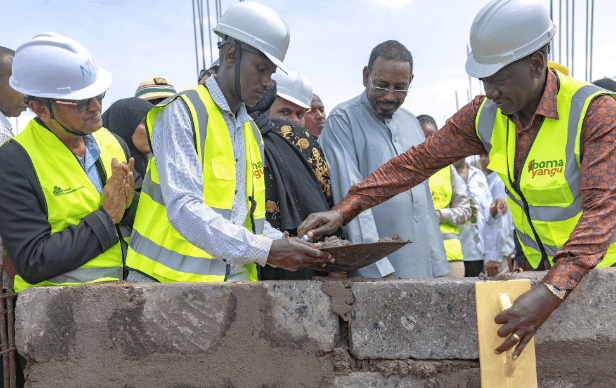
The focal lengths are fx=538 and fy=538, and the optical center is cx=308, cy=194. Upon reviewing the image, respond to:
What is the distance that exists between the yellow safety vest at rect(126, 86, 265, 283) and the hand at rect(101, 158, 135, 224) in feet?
0.28

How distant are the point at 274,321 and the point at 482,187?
15.7ft

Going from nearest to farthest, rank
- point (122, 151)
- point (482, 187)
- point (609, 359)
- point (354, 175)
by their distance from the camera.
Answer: point (609, 359)
point (122, 151)
point (354, 175)
point (482, 187)

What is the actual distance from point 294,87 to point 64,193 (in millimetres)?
2365

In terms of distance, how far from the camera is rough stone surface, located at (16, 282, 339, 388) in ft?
8.36

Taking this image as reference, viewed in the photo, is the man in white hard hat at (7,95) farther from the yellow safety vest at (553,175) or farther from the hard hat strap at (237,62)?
the yellow safety vest at (553,175)

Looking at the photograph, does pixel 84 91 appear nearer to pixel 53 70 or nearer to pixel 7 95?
pixel 53 70

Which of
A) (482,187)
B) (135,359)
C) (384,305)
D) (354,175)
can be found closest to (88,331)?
(135,359)

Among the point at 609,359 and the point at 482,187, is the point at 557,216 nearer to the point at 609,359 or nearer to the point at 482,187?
the point at 609,359

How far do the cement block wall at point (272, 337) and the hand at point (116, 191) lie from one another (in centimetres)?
36

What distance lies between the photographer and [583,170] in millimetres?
2404

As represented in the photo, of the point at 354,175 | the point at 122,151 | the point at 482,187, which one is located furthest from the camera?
the point at 482,187

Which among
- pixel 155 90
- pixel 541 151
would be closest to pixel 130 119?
pixel 155 90

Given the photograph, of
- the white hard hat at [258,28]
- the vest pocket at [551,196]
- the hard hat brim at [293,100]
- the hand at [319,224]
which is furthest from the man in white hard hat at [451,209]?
the white hard hat at [258,28]

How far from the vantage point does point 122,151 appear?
10.0ft
